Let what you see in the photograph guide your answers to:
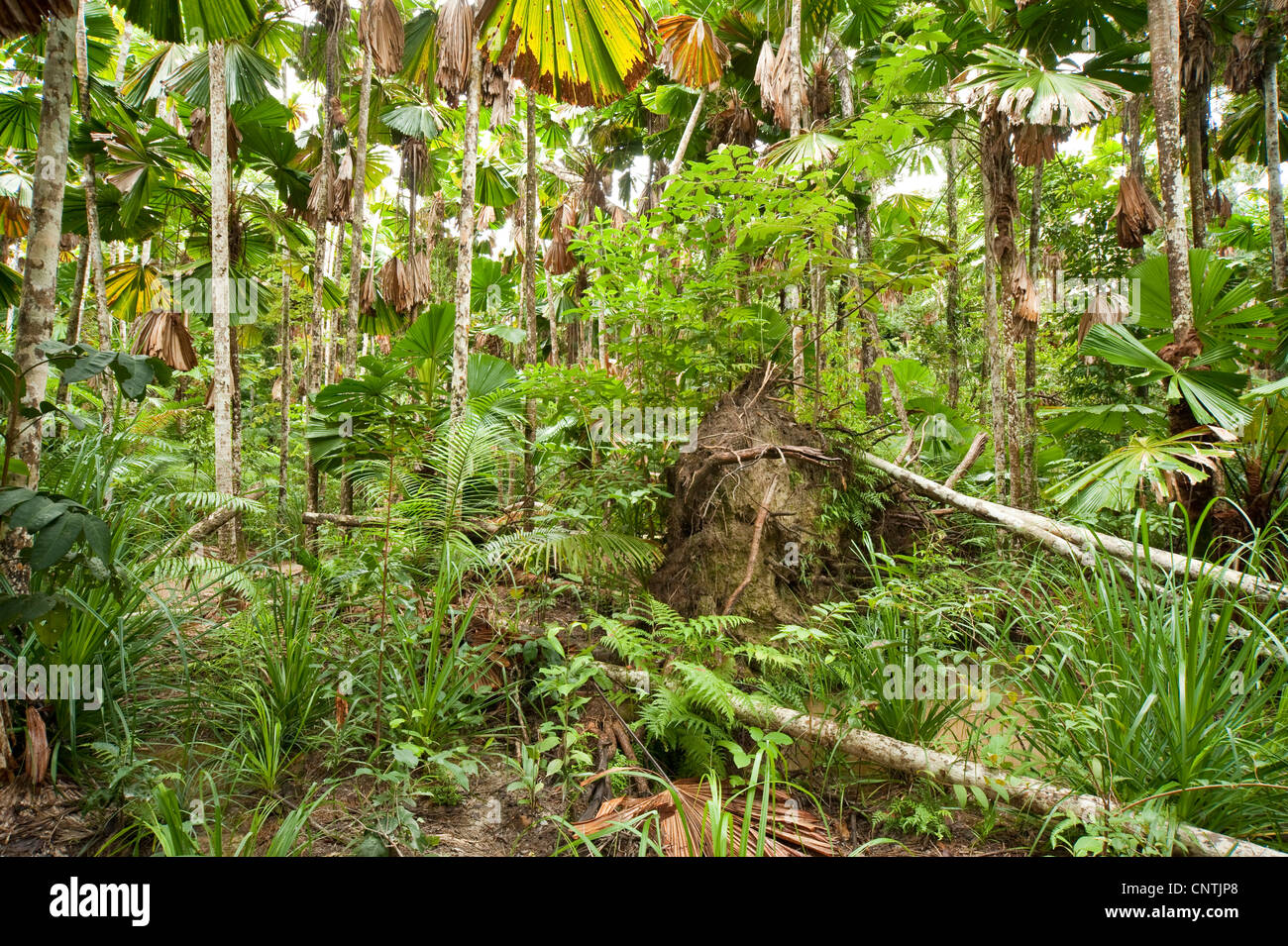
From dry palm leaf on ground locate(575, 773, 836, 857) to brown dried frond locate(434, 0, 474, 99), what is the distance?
5.41 m

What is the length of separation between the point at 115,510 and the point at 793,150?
594cm

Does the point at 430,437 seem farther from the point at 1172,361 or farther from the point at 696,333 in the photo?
the point at 1172,361

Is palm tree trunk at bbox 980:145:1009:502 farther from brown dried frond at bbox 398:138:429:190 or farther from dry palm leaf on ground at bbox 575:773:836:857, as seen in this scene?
brown dried frond at bbox 398:138:429:190

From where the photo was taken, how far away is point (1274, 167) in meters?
6.68

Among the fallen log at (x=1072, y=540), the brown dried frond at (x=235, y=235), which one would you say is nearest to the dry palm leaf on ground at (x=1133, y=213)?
the fallen log at (x=1072, y=540)

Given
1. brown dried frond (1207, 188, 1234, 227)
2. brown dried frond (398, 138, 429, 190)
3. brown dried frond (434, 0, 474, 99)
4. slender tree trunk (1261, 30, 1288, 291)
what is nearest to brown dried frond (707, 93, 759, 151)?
brown dried frond (434, 0, 474, 99)

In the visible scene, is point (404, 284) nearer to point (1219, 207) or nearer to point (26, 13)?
point (26, 13)

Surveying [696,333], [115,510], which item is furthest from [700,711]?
[115,510]

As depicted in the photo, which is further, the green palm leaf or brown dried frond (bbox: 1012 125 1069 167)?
brown dried frond (bbox: 1012 125 1069 167)

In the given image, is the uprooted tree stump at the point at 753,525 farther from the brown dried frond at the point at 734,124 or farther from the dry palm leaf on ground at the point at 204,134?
the dry palm leaf on ground at the point at 204,134

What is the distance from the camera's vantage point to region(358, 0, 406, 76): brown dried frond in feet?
19.4

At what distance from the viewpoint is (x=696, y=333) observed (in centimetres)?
443

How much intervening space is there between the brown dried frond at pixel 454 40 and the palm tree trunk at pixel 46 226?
3.01 metres

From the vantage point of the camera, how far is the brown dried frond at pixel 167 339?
6.41 m
